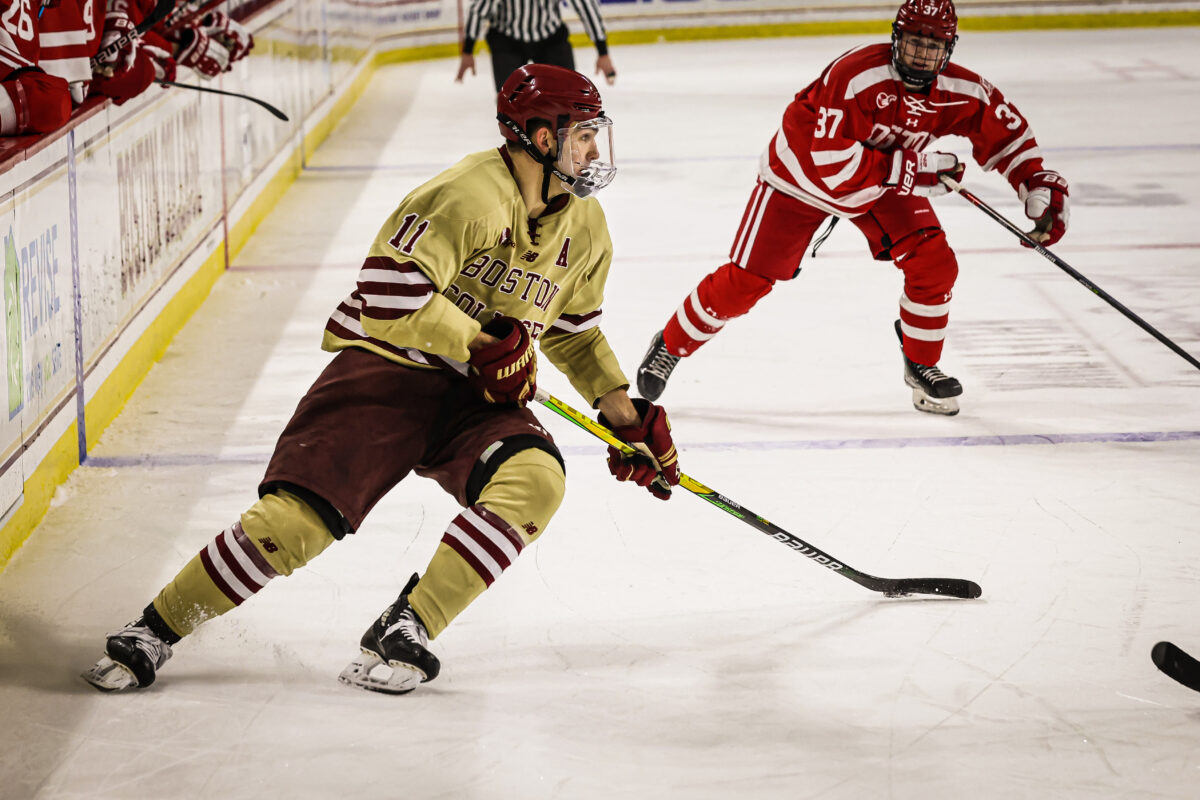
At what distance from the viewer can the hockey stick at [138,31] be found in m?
3.92

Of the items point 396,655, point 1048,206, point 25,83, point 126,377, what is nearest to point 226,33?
point 126,377

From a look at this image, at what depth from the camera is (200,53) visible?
482 centimetres

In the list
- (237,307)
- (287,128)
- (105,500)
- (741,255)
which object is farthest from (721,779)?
(287,128)

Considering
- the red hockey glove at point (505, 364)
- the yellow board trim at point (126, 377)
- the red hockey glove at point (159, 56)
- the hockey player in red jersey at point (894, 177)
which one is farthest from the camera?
the red hockey glove at point (159, 56)

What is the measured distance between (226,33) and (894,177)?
2648 millimetres

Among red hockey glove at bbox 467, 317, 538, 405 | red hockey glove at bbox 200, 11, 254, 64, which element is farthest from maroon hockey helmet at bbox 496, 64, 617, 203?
red hockey glove at bbox 200, 11, 254, 64

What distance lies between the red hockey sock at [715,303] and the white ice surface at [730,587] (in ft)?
0.65

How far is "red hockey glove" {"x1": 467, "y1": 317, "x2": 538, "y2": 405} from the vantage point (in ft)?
7.54

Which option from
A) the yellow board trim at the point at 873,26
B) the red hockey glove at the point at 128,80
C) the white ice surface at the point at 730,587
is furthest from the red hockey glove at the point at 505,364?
the yellow board trim at the point at 873,26

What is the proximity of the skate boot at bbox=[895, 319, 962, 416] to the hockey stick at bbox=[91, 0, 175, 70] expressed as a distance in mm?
2308

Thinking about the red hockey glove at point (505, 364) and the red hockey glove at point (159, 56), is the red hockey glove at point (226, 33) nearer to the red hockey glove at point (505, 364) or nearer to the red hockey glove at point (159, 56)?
the red hockey glove at point (159, 56)

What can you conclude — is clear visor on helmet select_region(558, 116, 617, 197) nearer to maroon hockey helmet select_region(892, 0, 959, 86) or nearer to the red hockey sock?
maroon hockey helmet select_region(892, 0, 959, 86)

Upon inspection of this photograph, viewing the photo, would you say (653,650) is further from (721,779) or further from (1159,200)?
(1159,200)

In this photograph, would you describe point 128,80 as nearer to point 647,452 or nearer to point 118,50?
point 118,50
